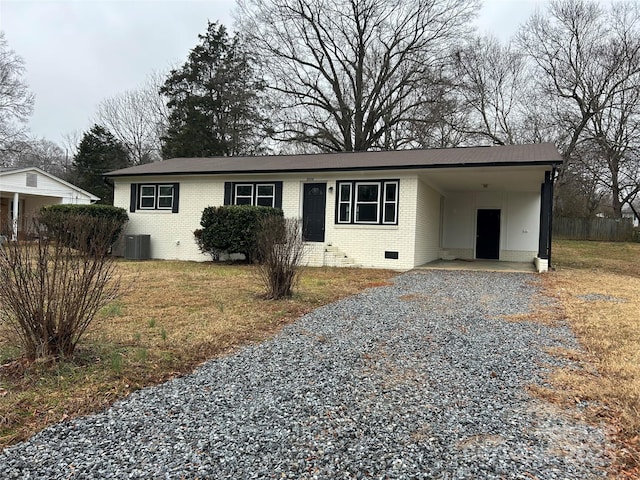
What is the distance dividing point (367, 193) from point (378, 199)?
1.34ft

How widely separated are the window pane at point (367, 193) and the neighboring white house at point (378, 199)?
0.10 ft

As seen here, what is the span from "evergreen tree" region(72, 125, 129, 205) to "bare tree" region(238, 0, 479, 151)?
46.4 ft

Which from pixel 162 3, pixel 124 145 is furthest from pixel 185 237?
pixel 124 145

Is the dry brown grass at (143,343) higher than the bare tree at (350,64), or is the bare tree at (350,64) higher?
the bare tree at (350,64)

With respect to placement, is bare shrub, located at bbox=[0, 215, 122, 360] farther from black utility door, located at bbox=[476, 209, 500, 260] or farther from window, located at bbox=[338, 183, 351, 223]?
black utility door, located at bbox=[476, 209, 500, 260]

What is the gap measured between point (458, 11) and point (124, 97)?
24.7m

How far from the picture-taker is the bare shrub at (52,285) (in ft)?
11.1

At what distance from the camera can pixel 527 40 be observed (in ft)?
86.3

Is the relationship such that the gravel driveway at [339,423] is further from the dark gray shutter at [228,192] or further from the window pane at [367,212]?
the dark gray shutter at [228,192]

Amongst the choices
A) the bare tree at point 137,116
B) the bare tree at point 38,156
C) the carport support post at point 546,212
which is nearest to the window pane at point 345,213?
the carport support post at point 546,212

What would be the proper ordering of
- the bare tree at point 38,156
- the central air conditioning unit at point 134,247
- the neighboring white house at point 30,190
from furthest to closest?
the bare tree at point 38,156 → the neighboring white house at point 30,190 → the central air conditioning unit at point 134,247

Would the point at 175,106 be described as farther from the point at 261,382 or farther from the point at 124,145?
the point at 261,382

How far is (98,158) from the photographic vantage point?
33.0 meters

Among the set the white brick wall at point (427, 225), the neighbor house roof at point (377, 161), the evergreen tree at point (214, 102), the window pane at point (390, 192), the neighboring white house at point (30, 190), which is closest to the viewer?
the neighbor house roof at point (377, 161)
